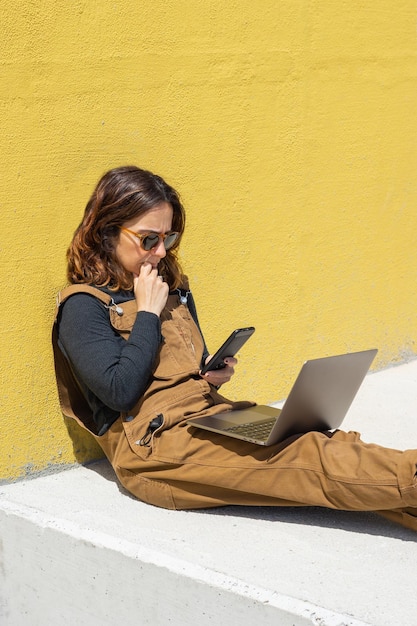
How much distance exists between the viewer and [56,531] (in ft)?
9.50

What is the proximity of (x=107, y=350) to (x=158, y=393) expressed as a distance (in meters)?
0.25

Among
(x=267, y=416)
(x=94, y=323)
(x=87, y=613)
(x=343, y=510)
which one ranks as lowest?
(x=87, y=613)

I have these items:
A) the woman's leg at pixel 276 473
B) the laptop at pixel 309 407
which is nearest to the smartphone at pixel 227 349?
the laptop at pixel 309 407

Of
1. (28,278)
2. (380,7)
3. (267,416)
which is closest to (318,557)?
(267,416)

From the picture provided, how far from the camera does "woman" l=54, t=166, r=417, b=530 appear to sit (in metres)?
2.80

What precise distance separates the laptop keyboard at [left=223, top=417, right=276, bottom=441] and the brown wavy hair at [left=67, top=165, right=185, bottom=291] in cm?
63

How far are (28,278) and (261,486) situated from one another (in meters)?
1.07

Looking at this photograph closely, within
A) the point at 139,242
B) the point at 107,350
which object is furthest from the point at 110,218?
the point at 107,350

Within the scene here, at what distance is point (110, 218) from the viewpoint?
125 inches

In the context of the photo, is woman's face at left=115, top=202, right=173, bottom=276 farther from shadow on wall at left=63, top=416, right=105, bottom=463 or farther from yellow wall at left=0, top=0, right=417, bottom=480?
shadow on wall at left=63, top=416, right=105, bottom=463

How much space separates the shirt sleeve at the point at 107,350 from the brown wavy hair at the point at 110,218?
151 millimetres

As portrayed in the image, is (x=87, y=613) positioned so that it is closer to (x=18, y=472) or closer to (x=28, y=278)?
(x=18, y=472)

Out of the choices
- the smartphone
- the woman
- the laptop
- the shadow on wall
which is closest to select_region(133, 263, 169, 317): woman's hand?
the woman

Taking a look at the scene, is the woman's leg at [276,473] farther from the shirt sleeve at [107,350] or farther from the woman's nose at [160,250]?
the woman's nose at [160,250]
